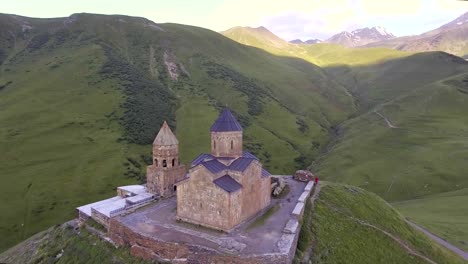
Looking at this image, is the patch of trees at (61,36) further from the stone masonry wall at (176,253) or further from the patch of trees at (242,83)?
the stone masonry wall at (176,253)

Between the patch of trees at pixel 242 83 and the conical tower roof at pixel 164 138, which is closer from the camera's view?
the conical tower roof at pixel 164 138


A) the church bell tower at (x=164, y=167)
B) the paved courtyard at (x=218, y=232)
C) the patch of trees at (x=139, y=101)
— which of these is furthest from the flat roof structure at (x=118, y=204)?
the patch of trees at (x=139, y=101)

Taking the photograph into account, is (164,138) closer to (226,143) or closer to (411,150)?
(226,143)

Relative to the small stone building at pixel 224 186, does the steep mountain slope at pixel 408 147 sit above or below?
below

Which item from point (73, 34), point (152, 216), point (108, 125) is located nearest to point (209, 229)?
point (152, 216)

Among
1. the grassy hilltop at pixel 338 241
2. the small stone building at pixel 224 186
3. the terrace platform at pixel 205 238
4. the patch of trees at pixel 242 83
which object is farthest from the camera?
the patch of trees at pixel 242 83

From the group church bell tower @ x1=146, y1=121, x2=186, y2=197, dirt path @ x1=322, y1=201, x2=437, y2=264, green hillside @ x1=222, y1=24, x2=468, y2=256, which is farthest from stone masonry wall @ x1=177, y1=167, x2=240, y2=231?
green hillside @ x1=222, y1=24, x2=468, y2=256

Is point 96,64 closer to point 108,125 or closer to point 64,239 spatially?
point 108,125

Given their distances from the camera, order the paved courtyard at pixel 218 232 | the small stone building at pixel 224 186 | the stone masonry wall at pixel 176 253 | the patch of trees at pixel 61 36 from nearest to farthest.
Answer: the stone masonry wall at pixel 176 253 → the paved courtyard at pixel 218 232 → the small stone building at pixel 224 186 → the patch of trees at pixel 61 36
